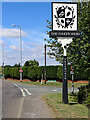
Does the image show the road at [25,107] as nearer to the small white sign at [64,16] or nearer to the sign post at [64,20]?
the sign post at [64,20]

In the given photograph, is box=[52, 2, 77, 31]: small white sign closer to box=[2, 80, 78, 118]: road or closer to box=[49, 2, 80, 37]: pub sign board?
box=[49, 2, 80, 37]: pub sign board

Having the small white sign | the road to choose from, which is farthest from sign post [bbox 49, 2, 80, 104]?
the road

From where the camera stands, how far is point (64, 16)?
11.6 meters

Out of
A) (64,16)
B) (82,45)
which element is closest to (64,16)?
(64,16)

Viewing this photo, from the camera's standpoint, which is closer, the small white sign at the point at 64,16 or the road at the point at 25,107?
the road at the point at 25,107

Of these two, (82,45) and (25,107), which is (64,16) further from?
(25,107)

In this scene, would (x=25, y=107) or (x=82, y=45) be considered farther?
(x=82, y=45)

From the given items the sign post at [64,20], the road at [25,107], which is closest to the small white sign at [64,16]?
the sign post at [64,20]

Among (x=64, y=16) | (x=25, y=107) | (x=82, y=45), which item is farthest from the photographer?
(x=82, y=45)

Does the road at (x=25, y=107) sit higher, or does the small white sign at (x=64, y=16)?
the small white sign at (x=64, y=16)

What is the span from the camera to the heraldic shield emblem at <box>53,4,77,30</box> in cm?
1159

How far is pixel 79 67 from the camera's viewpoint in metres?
14.0

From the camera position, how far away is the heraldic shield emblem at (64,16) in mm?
11586

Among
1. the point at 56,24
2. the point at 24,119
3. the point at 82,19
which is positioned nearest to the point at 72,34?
the point at 56,24
